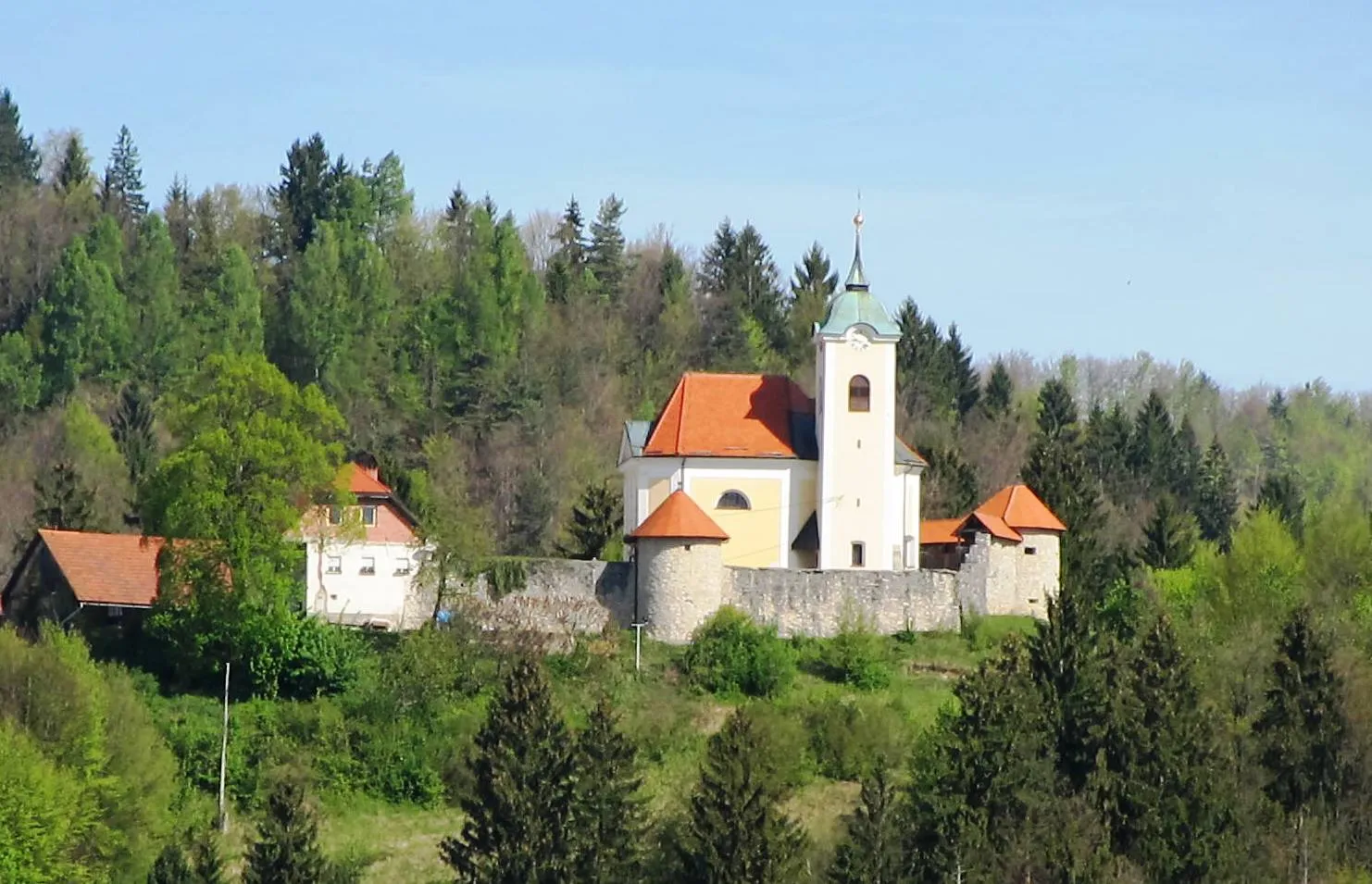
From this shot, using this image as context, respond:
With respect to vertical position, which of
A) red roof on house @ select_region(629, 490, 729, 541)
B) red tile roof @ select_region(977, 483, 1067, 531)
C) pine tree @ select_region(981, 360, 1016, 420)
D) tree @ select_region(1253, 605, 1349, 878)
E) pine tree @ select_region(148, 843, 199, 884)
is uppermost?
pine tree @ select_region(981, 360, 1016, 420)

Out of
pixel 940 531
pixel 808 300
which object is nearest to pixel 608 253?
pixel 808 300

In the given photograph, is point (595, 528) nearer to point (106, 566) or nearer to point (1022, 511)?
point (1022, 511)

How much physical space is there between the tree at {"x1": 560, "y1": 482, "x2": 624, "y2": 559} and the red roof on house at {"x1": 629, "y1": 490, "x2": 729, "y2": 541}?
772cm

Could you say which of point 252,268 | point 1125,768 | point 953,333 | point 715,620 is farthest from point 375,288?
point 1125,768

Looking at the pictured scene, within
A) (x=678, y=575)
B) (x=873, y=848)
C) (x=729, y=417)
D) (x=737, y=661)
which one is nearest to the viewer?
(x=873, y=848)

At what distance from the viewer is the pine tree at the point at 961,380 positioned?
87500 millimetres

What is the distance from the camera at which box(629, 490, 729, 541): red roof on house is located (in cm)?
5191

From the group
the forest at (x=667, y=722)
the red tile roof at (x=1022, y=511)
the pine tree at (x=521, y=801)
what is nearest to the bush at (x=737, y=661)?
the forest at (x=667, y=722)

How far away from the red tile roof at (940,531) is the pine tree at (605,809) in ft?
48.4

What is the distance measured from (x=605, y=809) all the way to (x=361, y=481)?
1336cm

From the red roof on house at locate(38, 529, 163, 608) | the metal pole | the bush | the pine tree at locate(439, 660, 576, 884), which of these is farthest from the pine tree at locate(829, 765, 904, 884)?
the red roof on house at locate(38, 529, 163, 608)

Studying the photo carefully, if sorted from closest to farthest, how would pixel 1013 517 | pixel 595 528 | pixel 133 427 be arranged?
pixel 1013 517
pixel 595 528
pixel 133 427

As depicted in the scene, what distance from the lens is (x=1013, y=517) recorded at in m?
55.2

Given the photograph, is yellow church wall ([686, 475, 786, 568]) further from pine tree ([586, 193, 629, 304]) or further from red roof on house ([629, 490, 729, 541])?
pine tree ([586, 193, 629, 304])
